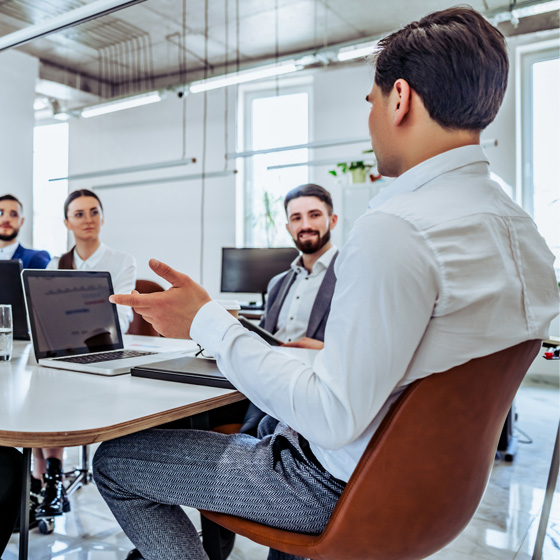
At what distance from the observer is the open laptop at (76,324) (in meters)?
1.53

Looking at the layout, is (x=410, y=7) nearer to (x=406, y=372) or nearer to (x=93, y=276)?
(x=93, y=276)

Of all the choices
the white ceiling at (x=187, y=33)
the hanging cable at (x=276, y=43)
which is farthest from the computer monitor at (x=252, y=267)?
the hanging cable at (x=276, y=43)

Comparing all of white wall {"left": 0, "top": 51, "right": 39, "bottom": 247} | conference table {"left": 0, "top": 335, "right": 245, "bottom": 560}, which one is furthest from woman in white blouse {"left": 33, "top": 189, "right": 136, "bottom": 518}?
white wall {"left": 0, "top": 51, "right": 39, "bottom": 247}

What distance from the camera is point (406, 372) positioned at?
0.85 metres

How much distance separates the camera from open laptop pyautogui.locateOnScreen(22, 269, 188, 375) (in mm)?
1534

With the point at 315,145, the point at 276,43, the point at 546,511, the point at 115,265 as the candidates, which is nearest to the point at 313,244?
the point at 115,265

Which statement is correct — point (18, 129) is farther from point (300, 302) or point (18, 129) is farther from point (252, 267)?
point (300, 302)

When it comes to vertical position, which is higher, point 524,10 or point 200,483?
point 524,10

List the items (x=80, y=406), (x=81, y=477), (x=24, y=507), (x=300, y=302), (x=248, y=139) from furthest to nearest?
(x=248, y=139) < (x=300, y=302) < (x=81, y=477) < (x=24, y=507) < (x=80, y=406)

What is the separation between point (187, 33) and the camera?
645cm

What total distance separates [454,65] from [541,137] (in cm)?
560

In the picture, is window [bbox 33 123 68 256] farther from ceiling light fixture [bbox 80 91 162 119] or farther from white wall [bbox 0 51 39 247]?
ceiling light fixture [bbox 80 91 162 119]

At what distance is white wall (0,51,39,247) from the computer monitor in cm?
256

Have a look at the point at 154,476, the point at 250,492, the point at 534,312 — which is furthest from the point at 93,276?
the point at 534,312
